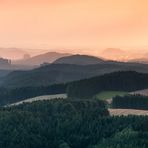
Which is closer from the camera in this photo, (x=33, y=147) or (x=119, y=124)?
(x=33, y=147)

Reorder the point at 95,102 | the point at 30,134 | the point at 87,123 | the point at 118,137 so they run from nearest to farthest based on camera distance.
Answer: the point at 118,137 → the point at 30,134 → the point at 87,123 → the point at 95,102

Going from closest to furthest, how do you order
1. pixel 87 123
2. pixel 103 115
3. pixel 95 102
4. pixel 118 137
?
pixel 118 137 → pixel 87 123 → pixel 103 115 → pixel 95 102

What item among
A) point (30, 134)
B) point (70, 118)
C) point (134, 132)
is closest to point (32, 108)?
point (70, 118)

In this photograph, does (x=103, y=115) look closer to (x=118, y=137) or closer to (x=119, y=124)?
(x=119, y=124)

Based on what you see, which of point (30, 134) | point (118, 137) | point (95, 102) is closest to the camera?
point (118, 137)

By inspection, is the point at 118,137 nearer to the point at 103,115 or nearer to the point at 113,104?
the point at 103,115

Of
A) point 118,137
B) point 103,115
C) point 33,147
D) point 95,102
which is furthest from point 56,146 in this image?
point 95,102
